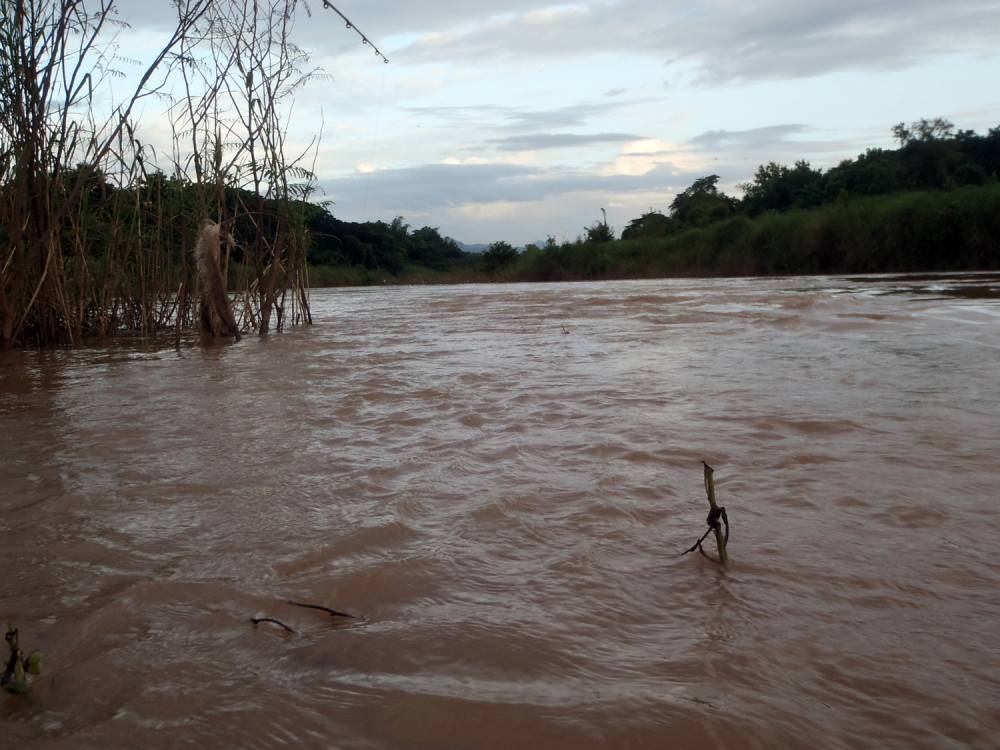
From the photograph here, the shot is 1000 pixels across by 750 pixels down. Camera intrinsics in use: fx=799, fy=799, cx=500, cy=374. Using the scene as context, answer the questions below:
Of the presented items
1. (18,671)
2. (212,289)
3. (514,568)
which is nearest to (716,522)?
(514,568)

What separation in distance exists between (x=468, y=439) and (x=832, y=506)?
1.30 metres

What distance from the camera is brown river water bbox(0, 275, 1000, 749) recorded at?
1.12 m

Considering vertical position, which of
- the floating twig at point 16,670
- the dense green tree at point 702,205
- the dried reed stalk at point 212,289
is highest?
the dense green tree at point 702,205

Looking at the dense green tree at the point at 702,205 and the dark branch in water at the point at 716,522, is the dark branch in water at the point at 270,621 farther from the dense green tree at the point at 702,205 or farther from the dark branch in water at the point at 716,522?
the dense green tree at the point at 702,205

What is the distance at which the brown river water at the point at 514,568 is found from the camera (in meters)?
1.12

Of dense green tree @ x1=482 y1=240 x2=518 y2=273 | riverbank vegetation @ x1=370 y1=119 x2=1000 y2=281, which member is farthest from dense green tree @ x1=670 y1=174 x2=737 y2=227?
dense green tree @ x1=482 y1=240 x2=518 y2=273

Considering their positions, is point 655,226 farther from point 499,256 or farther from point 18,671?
point 18,671

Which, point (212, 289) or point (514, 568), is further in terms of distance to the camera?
point (212, 289)

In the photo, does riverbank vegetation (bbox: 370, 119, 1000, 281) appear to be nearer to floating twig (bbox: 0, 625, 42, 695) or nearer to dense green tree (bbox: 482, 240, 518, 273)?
dense green tree (bbox: 482, 240, 518, 273)

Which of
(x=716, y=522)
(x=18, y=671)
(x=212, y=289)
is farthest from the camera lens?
(x=212, y=289)

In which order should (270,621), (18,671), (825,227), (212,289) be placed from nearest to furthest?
(18,671) < (270,621) < (212,289) < (825,227)

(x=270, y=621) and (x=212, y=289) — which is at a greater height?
(x=212, y=289)

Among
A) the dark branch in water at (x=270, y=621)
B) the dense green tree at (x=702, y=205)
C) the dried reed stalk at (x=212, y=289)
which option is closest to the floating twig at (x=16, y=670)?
the dark branch in water at (x=270, y=621)

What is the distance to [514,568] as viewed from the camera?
5.47ft
